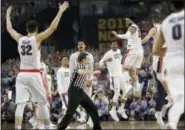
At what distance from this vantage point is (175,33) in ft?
30.0

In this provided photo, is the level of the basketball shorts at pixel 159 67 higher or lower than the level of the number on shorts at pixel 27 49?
lower

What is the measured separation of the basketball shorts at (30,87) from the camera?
11.5m

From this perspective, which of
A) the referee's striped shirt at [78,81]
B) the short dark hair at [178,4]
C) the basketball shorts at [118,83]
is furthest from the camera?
the basketball shorts at [118,83]

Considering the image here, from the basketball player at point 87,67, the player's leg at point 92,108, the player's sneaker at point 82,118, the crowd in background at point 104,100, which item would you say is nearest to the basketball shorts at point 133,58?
the basketball player at point 87,67

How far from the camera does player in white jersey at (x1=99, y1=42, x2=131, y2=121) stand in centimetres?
1697

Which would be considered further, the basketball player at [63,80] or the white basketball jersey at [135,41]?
the basketball player at [63,80]

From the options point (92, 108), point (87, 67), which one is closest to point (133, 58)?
point (87, 67)

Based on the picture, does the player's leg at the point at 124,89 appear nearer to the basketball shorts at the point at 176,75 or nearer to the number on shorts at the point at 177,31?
A: the basketball shorts at the point at 176,75

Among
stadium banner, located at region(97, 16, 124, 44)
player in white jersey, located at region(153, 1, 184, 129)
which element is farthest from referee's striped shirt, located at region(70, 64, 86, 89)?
stadium banner, located at region(97, 16, 124, 44)

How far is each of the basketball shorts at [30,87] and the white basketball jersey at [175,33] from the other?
10.6 ft

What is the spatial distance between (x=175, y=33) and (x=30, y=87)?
3618mm

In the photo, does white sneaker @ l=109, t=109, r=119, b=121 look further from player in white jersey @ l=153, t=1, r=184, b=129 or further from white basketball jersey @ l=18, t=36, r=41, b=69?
player in white jersey @ l=153, t=1, r=184, b=129

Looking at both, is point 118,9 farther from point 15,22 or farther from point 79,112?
point 79,112

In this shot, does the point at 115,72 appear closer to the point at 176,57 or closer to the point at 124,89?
the point at 124,89
